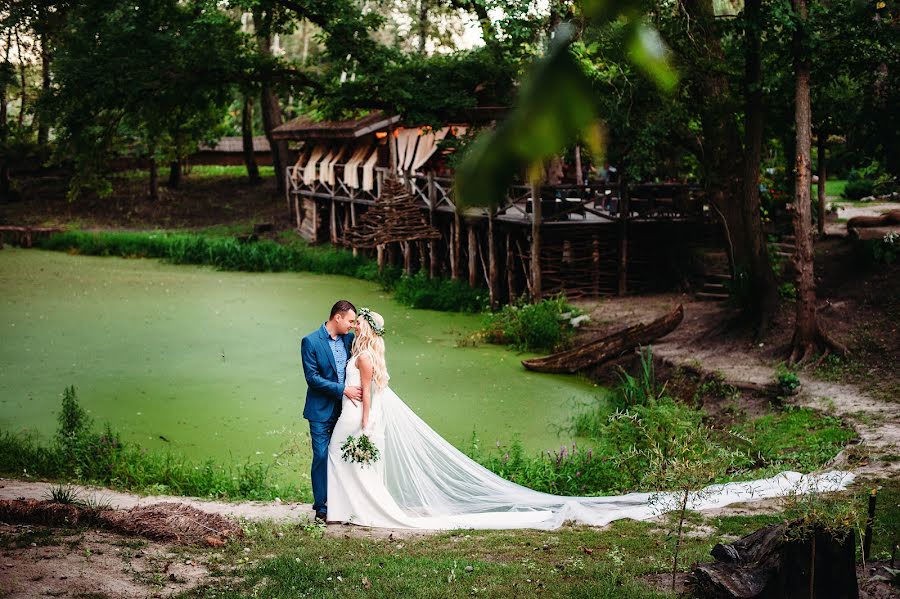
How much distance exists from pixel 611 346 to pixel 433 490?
23.5 feet

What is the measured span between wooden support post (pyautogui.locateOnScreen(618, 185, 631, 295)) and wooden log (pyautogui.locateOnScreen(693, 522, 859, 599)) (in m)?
14.1

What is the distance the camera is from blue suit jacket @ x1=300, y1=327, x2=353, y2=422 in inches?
291

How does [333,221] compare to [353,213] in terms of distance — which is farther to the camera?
[333,221]

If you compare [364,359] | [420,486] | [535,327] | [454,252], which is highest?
[364,359]

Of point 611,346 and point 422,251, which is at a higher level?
point 422,251

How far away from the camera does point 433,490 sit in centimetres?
793

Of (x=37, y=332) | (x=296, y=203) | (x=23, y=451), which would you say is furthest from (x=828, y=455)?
(x=296, y=203)

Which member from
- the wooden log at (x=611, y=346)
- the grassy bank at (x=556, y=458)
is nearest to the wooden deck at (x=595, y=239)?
the wooden log at (x=611, y=346)

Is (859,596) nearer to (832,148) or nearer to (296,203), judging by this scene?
(832,148)

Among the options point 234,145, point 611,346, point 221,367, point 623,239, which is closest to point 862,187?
point 623,239

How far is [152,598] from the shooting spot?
17.6 feet

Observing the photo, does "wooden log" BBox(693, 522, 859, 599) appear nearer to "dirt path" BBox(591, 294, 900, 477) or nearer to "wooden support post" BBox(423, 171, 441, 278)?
"dirt path" BBox(591, 294, 900, 477)

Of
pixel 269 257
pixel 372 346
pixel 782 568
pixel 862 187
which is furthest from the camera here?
pixel 862 187

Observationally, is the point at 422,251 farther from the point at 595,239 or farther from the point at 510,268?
the point at 595,239
